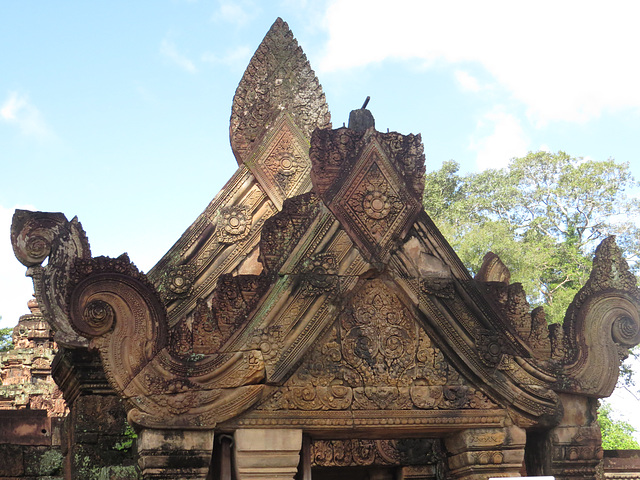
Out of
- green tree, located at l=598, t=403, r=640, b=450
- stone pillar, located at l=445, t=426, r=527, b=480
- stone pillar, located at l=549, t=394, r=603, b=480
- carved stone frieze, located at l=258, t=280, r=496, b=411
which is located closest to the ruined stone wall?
carved stone frieze, located at l=258, t=280, r=496, b=411

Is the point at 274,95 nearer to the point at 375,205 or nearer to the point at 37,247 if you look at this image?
the point at 37,247

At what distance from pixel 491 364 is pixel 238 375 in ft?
7.03

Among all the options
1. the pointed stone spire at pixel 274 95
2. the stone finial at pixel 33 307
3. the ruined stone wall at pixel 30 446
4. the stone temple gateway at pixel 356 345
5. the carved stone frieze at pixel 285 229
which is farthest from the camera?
the stone finial at pixel 33 307

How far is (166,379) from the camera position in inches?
253

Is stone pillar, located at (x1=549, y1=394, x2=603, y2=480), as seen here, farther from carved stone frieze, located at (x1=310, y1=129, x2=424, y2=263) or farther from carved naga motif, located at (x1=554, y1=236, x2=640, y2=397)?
carved stone frieze, located at (x1=310, y1=129, x2=424, y2=263)

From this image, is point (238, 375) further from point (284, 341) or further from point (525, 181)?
point (525, 181)

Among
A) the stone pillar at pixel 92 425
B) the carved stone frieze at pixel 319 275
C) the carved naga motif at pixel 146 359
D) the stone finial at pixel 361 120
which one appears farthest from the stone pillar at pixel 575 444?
the stone pillar at pixel 92 425

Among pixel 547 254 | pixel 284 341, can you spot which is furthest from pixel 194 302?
pixel 547 254

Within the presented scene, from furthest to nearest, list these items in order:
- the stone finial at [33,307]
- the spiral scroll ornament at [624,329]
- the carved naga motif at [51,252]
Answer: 1. the stone finial at [33,307]
2. the carved naga motif at [51,252]
3. the spiral scroll ornament at [624,329]

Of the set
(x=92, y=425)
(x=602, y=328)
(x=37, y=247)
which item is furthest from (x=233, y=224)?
(x=602, y=328)

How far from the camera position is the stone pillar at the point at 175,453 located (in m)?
6.33

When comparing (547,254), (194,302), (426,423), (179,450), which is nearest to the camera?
(179,450)

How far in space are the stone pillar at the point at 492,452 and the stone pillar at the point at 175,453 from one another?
7.14 ft

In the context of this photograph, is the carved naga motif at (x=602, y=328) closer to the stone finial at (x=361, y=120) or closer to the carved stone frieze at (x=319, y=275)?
the carved stone frieze at (x=319, y=275)
